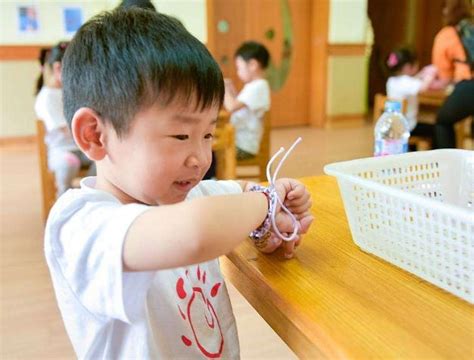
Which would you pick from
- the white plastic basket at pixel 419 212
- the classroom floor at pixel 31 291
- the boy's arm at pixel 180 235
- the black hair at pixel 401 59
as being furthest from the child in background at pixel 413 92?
the boy's arm at pixel 180 235

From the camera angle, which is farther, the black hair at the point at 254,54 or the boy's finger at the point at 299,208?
the black hair at the point at 254,54

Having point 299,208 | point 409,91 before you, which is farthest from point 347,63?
point 299,208

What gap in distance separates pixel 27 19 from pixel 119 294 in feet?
15.2

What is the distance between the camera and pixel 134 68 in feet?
1.82

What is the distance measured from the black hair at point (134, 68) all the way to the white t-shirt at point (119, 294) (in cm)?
11

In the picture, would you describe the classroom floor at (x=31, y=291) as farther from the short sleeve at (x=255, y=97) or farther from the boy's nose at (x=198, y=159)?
the boy's nose at (x=198, y=159)

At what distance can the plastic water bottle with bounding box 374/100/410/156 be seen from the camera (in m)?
1.20

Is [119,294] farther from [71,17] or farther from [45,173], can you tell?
[71,17]

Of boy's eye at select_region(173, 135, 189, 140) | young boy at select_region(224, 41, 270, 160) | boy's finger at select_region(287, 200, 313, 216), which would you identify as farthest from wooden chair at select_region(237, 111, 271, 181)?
boy's eye at select_region(173, 135, 189, 140)

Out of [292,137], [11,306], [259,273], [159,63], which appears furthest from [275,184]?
[292,137]

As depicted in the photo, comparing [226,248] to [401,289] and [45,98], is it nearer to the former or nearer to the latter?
[401,289]

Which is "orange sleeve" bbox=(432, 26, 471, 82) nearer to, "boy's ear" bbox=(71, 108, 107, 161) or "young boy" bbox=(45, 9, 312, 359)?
"young boy" bbox=(45, 9, 312, 359)

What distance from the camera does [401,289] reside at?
0.57 meters

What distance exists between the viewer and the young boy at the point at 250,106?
9.39 feet
